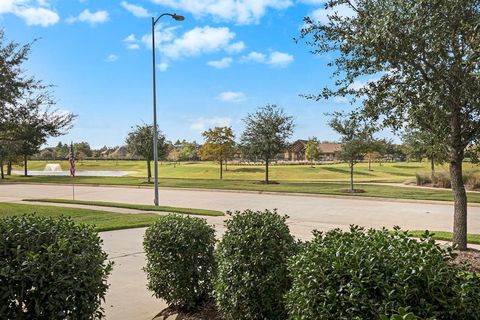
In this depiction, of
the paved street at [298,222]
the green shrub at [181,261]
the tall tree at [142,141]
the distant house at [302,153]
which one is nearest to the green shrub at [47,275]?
the green shrub at [181,261]

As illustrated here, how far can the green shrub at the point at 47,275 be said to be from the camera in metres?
2.95

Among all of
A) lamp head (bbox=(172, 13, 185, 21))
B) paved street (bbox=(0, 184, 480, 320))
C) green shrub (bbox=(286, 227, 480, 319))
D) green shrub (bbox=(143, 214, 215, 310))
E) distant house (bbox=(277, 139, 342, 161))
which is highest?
lamp head (bbox=(172, 13, 185, 21))

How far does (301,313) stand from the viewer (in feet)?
9.07

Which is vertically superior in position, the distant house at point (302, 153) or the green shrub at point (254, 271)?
the distant house at point (302, 153)

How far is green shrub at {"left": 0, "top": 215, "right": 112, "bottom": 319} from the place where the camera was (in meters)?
2.95

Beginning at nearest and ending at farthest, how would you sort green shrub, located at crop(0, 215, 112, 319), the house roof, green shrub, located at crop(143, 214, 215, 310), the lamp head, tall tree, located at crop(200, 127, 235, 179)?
1. green shrub, located at crop(0, 215, 112, 319)
2. green shrub, located at crop(143, 214, 215, 310)
3. the lamp head
4. tall tree, located at crop(200, 127, 235, 179)
5. the house roof

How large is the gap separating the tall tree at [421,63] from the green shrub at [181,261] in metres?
4.01

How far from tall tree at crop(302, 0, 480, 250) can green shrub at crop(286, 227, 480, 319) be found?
3.78 meters

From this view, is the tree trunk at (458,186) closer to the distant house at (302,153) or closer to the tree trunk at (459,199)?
the tree trunk at (459,199)

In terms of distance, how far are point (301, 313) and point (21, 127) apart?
13.7 meters

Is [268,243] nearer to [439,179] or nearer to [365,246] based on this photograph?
[365,246]

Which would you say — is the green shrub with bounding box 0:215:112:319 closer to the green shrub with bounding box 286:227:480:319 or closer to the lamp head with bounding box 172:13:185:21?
the green shrub with bounding box 286:227:480:319

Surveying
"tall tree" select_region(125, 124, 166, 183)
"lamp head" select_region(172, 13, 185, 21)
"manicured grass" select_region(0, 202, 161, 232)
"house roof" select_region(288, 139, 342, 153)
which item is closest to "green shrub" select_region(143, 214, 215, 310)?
"manicured grass" select_region(0, 202, 161, 232)

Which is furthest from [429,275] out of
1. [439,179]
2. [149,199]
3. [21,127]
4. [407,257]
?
[439,179]
